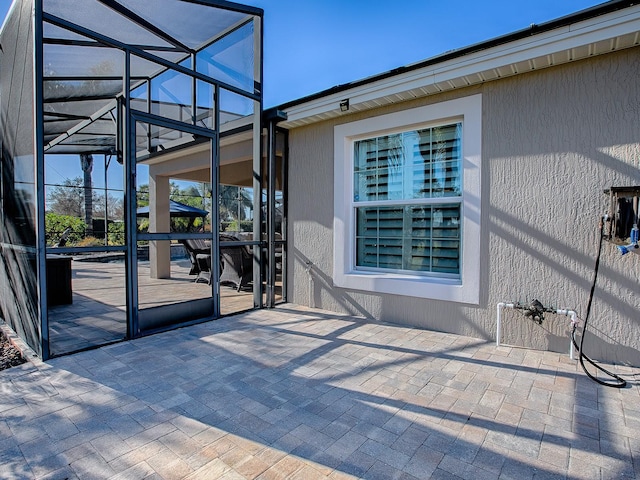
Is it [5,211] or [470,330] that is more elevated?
[5,211]

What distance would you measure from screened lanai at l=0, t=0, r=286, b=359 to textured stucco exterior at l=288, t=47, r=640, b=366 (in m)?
2.83

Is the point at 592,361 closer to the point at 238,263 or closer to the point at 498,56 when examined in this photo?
the point at 498,56

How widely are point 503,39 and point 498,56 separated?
0.14m

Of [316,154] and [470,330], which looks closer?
[470,330]

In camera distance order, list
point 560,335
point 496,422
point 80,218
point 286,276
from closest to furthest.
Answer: point 496,422 < point 560,335 < point 286,276 < point 80,218

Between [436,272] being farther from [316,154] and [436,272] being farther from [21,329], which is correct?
[21,329]

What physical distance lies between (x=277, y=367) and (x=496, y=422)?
5.91ft

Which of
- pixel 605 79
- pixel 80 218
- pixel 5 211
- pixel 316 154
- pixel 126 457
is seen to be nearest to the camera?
pixel 126 457

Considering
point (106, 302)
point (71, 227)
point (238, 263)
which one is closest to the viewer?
point (106, 302)

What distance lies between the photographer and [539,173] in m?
3.53

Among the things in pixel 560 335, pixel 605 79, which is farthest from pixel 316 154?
pixel 560 335

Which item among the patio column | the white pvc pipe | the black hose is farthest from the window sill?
the patio column

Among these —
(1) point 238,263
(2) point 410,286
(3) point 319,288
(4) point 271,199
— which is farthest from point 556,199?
(1) point 238,263

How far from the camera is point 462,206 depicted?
4031mm
